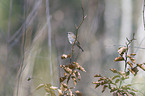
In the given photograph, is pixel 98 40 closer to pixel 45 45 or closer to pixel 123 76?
pixel 45 45

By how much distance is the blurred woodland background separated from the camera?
5.10ft

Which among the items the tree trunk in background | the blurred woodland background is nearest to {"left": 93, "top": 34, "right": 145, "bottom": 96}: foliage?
the blurred woodland background

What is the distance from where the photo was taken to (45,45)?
2.04m

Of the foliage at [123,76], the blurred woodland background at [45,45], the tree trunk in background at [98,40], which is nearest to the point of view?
the foliage at [123,76]

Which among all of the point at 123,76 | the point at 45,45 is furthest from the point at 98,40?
the point at 123,76

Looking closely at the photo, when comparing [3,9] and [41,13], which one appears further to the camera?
[3,9]

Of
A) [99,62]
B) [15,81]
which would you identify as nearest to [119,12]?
[99,62]

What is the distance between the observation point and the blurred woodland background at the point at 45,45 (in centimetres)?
155

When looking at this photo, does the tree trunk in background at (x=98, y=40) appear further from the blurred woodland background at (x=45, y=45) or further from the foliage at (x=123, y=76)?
the foliage at (x=123, y=76)

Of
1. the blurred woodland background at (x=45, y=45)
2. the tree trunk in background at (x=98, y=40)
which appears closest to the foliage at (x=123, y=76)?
the blurred woodland background at (x=45, y=45)

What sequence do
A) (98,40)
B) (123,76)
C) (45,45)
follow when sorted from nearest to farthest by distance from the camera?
(123,76), (45,45), (98,40)

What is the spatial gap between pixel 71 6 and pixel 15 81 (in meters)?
1.77

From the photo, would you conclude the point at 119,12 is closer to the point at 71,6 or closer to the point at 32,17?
the point at 71,6

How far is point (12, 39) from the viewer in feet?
6.06
